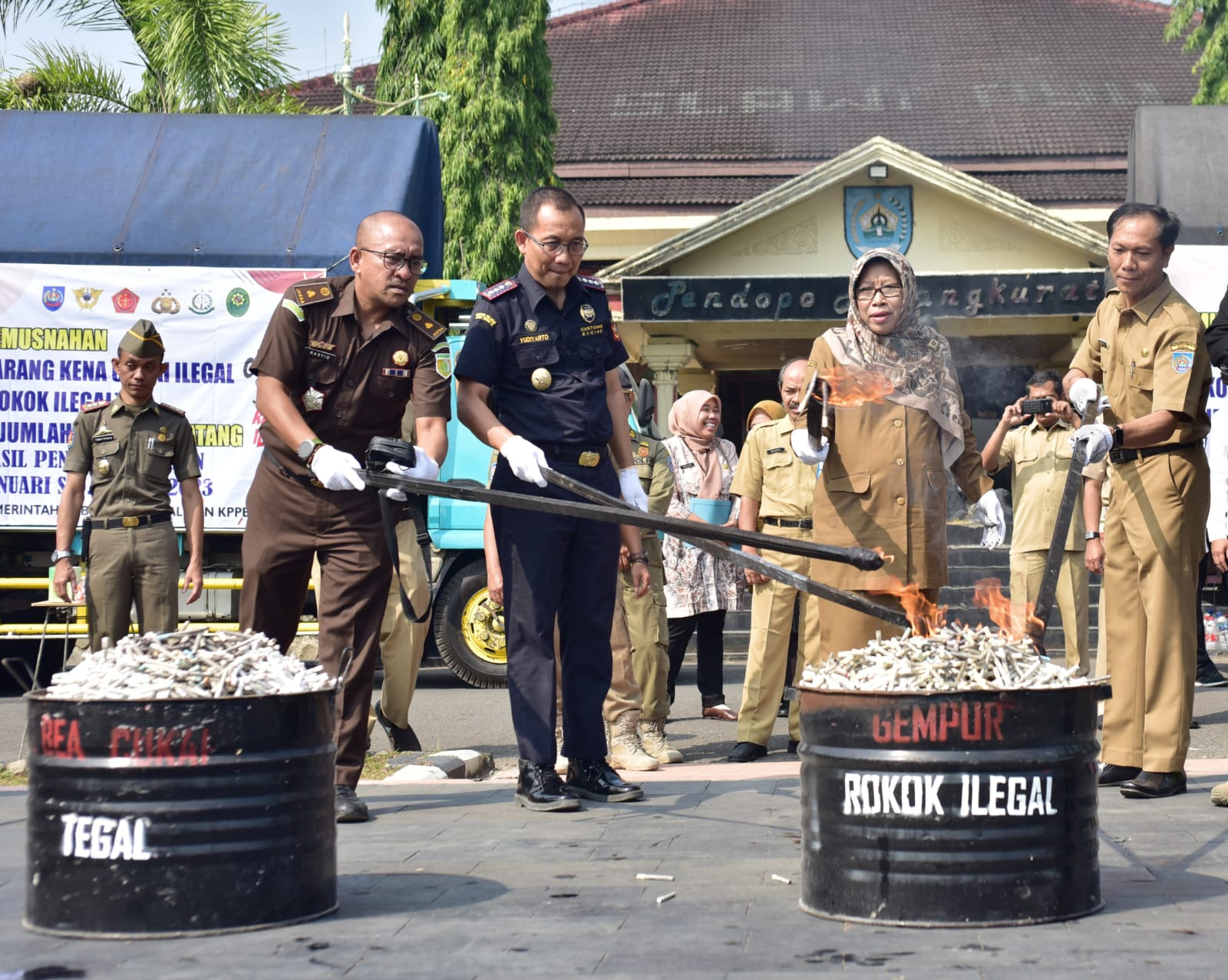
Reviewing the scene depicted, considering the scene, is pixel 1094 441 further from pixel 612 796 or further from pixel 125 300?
pixel 125 300

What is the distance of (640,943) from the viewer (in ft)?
12.5

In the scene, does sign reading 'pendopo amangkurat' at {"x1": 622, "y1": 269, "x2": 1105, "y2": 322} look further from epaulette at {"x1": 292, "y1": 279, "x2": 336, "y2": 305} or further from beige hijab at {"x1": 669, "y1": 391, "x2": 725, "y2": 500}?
epaulette at {"x1": 292, "y1": 279, "x2": 336, "y2": 305}

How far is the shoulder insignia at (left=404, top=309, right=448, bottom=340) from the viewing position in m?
6.02

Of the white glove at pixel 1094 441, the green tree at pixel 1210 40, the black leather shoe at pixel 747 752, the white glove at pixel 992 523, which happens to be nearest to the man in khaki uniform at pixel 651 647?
the black leather shoe at pixel 747 752

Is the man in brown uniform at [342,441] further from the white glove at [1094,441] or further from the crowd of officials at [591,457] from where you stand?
the white glove at [1094,441]

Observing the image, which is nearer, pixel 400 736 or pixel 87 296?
pixel 400 736

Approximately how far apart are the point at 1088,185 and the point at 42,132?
59.1 ft

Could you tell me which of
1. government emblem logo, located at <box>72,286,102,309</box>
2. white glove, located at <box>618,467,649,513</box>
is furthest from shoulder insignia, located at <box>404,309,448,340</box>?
government emblem logo, located at <box>72,286,102,309</box>

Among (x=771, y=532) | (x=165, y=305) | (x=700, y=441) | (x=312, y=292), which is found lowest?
(x=771, y=532)

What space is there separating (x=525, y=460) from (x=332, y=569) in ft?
3.00

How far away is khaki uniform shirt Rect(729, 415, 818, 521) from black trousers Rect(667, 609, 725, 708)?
155cm

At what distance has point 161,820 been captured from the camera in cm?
390

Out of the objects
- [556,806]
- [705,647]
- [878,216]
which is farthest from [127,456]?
[878,216]

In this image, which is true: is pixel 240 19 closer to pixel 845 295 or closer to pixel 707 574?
pixel 845 295
